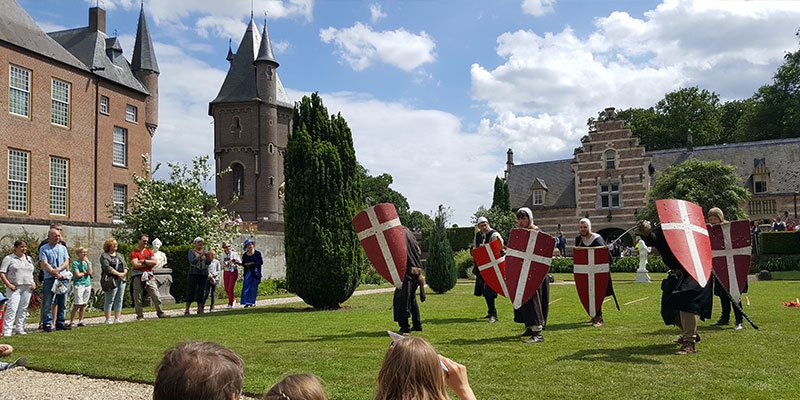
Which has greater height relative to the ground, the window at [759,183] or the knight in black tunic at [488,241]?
the window at [759,183]

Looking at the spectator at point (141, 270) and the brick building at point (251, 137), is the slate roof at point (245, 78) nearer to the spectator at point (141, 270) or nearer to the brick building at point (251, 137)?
the brick building at point (251, 137)

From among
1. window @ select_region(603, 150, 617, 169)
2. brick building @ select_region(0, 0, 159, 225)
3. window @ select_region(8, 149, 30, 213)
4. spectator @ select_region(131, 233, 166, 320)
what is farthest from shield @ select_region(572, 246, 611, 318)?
window @ select_region(603, 150, 617, 169)

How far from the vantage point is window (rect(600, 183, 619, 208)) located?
156 feet

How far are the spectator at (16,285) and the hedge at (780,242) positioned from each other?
31304mm

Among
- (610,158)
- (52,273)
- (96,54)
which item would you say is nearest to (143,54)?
(96,54)

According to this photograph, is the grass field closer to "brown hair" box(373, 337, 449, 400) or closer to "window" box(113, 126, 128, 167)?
"brown hair" box(373, 337, 449, 400)

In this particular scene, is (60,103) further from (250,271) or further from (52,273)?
(52,273)

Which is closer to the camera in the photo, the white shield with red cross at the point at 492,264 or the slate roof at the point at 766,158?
the white shield with red cross at the point at 492,264

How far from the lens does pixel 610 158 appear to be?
47.8 metres

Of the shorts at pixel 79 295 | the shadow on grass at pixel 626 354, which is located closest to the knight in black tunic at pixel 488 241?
the shadow on grass at pixel 626 354

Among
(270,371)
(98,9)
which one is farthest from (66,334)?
(98,9)

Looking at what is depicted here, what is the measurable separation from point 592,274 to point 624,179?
3933cm

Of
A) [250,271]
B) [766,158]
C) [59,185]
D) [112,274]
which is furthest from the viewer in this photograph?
[766,158]

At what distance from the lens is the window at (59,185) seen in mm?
29312
